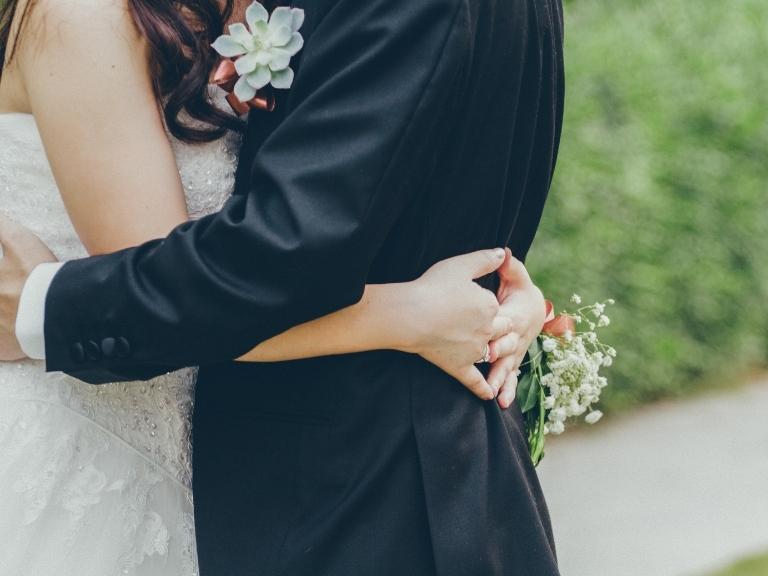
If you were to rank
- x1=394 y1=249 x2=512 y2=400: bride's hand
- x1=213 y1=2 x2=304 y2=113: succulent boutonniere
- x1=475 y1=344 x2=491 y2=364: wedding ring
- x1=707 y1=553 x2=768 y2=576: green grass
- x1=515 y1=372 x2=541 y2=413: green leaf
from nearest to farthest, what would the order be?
x1=213 y1=2 x2=304 y2=113: succulent boutonniere < x1=394 y1=249 x2=512 y2=400: bride's hand < x1=475 y1=344 x2=491 y2=364: wedding ring < x1=515 y1=372 x2=541 y2=413: green leaf < x1=707 y1=553 x2=768 y2=576: green grass

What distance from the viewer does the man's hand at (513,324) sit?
200 centimetres

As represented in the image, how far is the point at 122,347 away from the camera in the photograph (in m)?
1.69

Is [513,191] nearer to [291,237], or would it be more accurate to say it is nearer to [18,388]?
[291,237]

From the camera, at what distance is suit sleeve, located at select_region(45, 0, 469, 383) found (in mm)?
1599

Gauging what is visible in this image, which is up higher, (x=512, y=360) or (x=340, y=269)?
(x=340, y=269)

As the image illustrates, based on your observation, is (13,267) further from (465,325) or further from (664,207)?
(664,207)

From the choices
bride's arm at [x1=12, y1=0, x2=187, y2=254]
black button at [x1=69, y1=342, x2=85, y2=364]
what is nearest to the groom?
black button at [x1=69, y1=342, x2=85, y2=364]

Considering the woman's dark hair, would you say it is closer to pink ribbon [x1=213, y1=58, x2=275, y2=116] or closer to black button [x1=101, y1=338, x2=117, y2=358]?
pink ribbon [x1=213, y1=58, x2=275, y2=116]

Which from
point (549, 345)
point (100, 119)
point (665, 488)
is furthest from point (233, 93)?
point (665, 488)

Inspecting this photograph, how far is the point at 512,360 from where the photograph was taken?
6.66ft

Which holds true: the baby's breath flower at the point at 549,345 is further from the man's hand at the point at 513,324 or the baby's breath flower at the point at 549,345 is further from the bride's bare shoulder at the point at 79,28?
the bride's bare shoulder at the point at 79,28

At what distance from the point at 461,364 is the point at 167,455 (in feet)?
1.79

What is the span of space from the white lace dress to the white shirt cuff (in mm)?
198

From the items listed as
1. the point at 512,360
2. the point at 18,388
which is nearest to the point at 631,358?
the point at 512,360
